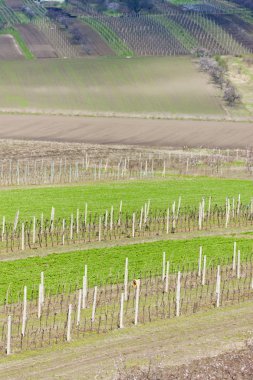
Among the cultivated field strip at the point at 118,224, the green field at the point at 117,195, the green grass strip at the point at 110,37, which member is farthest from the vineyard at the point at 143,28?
the cultivated field strip at the point at 118,224

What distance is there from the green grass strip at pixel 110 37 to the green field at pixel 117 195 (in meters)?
59.9

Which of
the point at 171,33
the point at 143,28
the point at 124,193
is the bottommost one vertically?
the point at 124,193

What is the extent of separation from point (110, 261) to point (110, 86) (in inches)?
2621

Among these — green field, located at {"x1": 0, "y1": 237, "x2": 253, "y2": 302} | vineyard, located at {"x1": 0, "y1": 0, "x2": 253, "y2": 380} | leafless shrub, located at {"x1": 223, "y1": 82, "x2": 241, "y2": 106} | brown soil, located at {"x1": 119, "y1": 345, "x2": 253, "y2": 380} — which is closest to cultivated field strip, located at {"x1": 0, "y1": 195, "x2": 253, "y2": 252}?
vineyard, located at {"x1": 0, "y1": 0, "x2": 253, "y2": 380}

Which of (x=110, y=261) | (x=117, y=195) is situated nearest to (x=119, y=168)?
(x=117, y=195)

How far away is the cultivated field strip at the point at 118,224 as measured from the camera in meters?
44.9

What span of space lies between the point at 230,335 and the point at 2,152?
149 feet

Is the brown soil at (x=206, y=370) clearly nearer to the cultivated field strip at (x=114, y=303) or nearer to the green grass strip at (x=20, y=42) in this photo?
the cultivated field strip at (x=114, y=303)

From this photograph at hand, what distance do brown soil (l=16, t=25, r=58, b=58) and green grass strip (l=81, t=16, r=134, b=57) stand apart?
6790 millimetres

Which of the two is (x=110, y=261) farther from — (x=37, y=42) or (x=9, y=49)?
(x=37, y=42)

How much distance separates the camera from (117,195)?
56969 mm

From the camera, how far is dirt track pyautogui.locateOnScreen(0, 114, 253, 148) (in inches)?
3351

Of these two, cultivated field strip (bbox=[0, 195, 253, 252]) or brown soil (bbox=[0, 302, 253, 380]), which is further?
cultivated field strip (bbox=[0, 195, 253, 252])

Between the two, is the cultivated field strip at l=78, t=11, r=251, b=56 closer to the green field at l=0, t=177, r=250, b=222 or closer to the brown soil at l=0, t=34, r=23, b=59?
the brown soil at l=0, t=34, r=23, b=59
